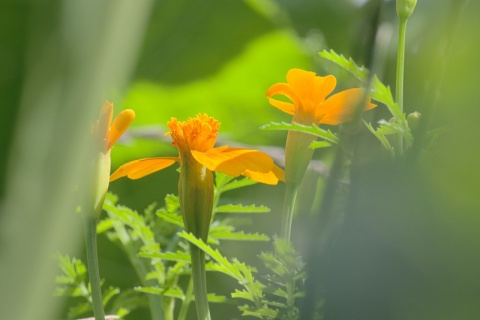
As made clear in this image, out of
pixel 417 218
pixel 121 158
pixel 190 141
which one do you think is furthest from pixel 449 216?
pixel 121 158

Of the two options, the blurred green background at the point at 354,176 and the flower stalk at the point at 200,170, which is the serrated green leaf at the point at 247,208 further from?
the blurred green background at the point at 354,176

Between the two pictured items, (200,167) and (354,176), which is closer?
(354,176)

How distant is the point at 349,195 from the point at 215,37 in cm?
122

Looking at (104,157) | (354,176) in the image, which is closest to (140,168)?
(104,157)

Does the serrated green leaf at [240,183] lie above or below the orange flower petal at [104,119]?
below

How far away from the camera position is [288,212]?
24 cm

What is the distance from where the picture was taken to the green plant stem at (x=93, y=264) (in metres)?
0.23

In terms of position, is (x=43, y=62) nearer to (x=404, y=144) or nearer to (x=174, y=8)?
(x=404, y=144)

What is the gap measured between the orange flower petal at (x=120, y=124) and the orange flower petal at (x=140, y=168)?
0.05ft

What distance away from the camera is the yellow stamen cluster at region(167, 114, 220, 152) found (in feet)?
0.85

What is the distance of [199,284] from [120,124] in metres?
0.06

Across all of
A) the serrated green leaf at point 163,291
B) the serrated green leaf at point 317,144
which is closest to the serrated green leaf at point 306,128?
the serrated green leaf at point 317,144

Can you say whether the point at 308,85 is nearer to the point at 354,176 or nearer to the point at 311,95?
the point at 311,95

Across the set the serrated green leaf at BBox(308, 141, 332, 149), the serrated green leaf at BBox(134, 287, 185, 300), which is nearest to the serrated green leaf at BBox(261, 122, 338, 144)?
the serrated green leaf at BBox(308, 141, 332, 149)
